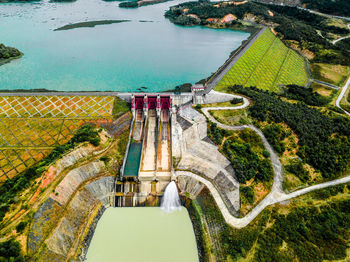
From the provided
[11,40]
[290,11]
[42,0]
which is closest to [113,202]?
[11,40]

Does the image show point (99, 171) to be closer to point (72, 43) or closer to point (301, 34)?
point (72, 43)

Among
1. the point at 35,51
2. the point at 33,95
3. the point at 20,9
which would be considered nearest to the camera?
the point at 33,95

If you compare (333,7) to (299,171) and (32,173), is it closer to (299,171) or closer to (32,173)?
(299,171)

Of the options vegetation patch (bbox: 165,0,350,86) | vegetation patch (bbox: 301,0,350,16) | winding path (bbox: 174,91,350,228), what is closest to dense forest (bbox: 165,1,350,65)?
vegetation patch (bbox: 165,0,350,86)

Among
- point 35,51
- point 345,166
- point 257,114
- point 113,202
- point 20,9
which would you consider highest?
point 20,9

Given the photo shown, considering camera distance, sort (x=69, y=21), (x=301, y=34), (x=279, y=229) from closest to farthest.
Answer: (x=279, y=229) → (x=301, y=34) → (x=69, y=21)

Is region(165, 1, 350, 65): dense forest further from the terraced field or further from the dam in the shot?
the terraced field
